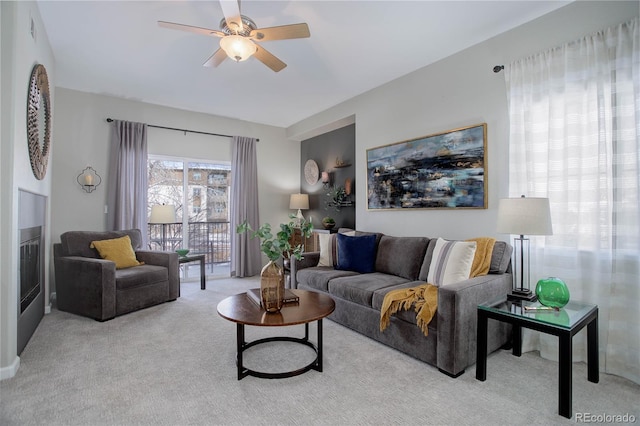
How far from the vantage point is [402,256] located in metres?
3.29

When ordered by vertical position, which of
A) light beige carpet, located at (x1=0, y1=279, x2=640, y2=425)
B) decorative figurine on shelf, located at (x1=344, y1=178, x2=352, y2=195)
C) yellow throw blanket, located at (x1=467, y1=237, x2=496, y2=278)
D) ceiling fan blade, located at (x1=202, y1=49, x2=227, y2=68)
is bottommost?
light beige carpet, located at (x1=0, y1=279, x2=640, y2=425)

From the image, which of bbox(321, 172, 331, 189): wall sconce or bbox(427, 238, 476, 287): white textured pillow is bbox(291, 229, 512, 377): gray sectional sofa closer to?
bbox(427, 238, 476, 287): white textured pillow

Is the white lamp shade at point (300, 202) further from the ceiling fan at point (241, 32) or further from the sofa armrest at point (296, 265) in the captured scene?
the ceiling fan at point (241, 32)

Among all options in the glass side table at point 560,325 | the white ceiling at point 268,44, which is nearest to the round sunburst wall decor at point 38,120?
the white ceiling at point 268,44

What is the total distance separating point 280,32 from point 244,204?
11.6 feet

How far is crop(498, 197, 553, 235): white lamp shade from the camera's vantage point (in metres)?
2.14

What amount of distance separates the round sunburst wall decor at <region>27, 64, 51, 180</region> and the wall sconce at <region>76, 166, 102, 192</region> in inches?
35.7

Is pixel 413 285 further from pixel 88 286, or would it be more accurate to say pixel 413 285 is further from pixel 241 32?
pixel 88 286

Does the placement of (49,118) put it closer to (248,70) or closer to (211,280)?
(248,70)

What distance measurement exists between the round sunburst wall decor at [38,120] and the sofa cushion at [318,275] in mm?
2694

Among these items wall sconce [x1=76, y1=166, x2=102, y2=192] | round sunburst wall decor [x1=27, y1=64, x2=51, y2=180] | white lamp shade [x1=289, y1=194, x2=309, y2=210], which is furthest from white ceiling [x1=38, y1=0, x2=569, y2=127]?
white lamp shade [x1=289, y1=194, x2=309, y2=210]

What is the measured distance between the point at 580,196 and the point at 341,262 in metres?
2.20

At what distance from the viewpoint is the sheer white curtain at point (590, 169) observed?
6.93 feet

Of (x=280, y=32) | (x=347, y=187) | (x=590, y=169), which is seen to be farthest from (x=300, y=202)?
(x=590, y=169)
